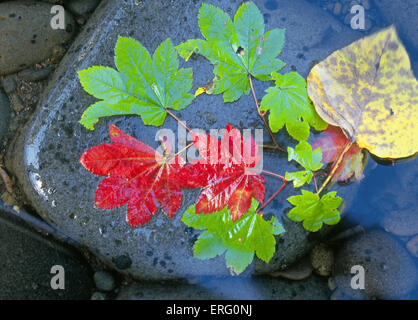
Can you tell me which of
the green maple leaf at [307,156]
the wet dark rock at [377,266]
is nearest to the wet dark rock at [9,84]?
the green maple leaf at [307,156]

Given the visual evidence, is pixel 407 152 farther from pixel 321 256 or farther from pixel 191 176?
pixel 191 176

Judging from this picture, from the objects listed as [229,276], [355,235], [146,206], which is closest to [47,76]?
[146,206]

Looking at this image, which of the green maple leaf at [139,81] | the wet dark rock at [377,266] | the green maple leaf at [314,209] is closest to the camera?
the green maple leaf at [139,81]

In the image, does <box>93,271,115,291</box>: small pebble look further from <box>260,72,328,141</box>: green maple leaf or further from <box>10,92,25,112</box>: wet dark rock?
<box>260,72,328,141</box>: green maple leaf

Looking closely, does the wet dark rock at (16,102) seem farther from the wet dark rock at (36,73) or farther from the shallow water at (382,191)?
the shallow water at (382,191)

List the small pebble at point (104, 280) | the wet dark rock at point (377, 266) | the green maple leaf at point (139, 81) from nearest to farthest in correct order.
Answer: the green maple leaf at point (139, 81)
the wet dark rock at point (377, 266)
the small pebble at point (104, 280)

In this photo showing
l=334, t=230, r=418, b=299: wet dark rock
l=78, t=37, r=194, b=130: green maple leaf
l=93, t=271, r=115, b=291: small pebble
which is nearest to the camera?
l=78, t=37, r=194, b=130: green maple leaf

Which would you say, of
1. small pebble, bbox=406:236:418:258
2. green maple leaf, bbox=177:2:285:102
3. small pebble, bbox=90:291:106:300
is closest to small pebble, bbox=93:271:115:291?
small pebble, bbox=90:291:106:300
